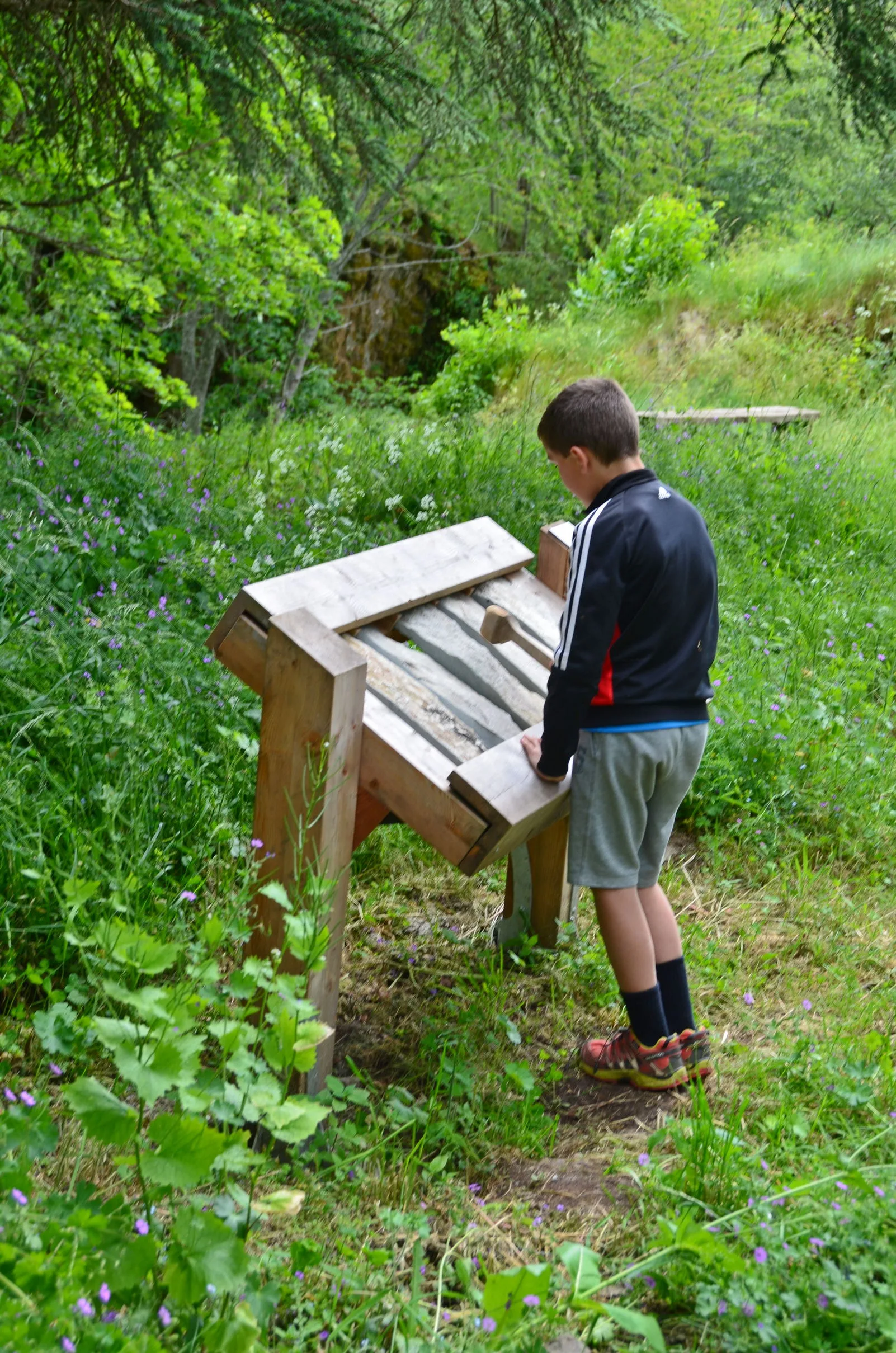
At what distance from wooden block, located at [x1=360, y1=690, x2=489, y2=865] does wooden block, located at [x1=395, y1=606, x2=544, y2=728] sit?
1.49 feet

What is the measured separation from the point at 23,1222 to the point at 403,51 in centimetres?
458

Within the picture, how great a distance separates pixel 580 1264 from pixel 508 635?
1707 mm

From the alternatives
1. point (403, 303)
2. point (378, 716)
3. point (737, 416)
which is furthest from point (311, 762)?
point (403, 303)

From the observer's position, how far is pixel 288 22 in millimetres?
4199

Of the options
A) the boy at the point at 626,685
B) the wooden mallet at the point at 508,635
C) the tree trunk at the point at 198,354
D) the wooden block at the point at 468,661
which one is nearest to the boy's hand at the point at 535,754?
the boy at the point at 626,685

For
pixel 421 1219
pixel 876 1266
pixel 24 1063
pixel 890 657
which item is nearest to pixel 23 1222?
pixel 421 1219

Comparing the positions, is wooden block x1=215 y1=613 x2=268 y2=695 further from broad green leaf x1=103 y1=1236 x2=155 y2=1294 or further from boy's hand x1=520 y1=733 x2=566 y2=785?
broad green leaf x1=103 y1=1236 x2=155 y2=1294

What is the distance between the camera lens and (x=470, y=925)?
3646mm

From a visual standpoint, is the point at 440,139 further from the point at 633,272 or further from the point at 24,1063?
the point at 633,272

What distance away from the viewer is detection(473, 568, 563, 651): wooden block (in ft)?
10.8

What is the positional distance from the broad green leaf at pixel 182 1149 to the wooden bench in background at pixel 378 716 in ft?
2.86

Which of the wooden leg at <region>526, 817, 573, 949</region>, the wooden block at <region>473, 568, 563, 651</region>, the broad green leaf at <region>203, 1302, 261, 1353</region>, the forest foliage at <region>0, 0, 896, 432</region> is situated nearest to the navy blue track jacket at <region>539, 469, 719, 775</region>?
the wooden block at <region>473, 568, 563, 651</region>

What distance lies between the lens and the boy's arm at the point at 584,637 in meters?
2.54

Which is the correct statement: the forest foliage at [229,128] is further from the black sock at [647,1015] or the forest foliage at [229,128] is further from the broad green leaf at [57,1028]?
the black sock at [647,1015]
